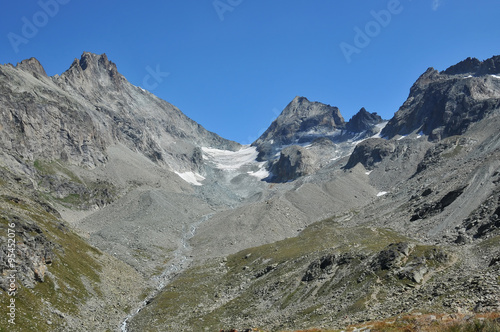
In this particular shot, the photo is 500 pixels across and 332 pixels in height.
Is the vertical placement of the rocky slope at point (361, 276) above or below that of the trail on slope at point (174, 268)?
below

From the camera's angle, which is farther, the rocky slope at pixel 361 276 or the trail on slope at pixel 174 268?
the trail on slope at pixel 174 268

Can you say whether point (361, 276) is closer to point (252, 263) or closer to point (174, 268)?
point (252, 263)

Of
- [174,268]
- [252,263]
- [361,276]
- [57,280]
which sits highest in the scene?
[174,268]

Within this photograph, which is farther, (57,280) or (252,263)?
(252,263)

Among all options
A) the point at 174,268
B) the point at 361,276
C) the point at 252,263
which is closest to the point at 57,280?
the point at 252,263

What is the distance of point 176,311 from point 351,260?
3465 cm

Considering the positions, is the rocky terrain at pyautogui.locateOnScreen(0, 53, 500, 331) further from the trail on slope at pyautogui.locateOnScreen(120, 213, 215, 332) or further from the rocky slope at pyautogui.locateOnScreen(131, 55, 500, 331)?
the trail on slope at pyautogui.locateOnScreen(120, 213, 215, 332)

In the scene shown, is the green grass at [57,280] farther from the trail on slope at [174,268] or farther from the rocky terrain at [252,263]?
the trail on slope at [174,268]

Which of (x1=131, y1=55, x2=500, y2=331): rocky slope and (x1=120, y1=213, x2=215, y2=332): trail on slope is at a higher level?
(x1=120, y1=213, x2=215, y2=332): trail on slope

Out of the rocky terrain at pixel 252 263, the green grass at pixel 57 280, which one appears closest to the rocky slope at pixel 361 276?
the rocky terrain at pixel 252 263

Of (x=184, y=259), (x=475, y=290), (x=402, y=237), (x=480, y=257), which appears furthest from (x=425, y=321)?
(x=184, y=259)

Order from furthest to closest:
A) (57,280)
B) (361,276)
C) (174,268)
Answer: (174,268), (57,280), (361,276)

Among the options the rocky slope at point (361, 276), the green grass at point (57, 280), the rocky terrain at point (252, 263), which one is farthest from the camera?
the green grass at point (57, 280)

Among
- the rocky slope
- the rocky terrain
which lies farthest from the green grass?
the rocky slope
